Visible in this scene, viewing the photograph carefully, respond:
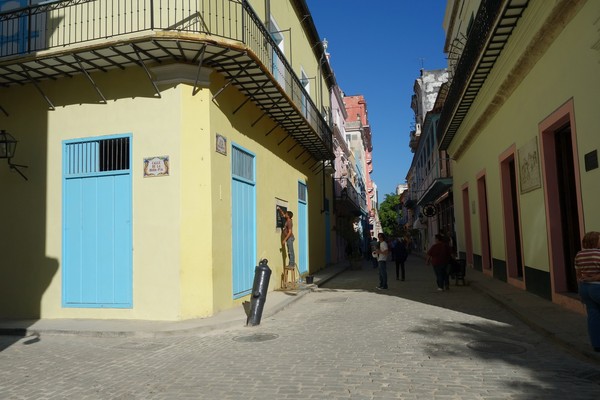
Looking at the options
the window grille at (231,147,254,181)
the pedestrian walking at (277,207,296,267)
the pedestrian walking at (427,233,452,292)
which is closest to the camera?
the window grille at (231,147,254,181)

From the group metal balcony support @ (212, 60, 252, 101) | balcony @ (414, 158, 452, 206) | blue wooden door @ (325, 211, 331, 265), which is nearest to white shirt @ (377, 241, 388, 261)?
metal balcony support @ (212, 60, 252, 101)

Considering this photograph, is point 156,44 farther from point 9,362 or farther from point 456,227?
point 456,227

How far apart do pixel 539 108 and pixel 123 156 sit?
26.8 feet

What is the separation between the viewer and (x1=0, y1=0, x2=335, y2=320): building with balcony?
8.97 meters

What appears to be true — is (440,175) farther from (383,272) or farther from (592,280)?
(592,280)

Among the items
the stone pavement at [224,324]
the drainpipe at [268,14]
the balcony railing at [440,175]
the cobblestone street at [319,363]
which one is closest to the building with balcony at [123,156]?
the stone pavement at [224,324]

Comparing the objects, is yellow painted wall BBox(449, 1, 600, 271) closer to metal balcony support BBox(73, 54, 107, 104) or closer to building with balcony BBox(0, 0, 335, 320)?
building with balcony BBox(0, 0, 335, 320)

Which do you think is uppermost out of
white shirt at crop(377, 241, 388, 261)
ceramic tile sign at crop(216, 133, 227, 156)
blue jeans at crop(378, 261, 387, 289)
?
ceramic tile sign at crop(216, 133, 227, 156)

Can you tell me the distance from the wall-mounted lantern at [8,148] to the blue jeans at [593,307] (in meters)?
10.0

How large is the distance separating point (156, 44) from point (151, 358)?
16.8 feet

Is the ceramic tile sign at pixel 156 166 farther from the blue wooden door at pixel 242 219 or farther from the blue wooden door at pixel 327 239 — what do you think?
the blue wooden door at pixel 327 239

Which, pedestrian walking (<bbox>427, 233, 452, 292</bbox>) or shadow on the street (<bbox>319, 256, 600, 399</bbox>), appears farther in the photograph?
pedestrian walking (<bbox>427, 233, 452, 292</bbox>)

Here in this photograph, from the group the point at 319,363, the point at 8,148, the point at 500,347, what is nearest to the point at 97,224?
the point at 8,148

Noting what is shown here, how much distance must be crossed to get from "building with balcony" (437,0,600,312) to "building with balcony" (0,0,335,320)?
16.7 feet
